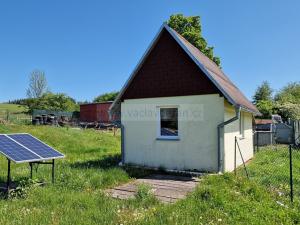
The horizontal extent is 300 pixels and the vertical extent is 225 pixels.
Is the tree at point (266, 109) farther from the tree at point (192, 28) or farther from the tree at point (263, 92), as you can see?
the tree at point (263, 92)

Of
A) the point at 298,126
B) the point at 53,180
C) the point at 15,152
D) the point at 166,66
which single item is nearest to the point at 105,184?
the point at 53,180

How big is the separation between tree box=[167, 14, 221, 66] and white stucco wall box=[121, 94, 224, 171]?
2260cm

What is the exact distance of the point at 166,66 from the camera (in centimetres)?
1233

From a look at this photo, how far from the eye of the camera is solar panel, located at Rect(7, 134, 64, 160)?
8614 millimetres

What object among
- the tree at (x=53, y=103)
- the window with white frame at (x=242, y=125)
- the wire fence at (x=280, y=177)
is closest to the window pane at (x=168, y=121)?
the wire fence at (x=280, y=177)

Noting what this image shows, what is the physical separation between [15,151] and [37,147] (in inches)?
38.9

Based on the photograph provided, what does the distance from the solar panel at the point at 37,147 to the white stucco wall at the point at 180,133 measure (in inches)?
177

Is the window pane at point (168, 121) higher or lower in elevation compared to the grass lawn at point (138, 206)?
higher

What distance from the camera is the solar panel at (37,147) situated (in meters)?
8.61

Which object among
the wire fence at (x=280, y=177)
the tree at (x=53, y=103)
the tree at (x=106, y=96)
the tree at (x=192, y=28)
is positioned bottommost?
the wire fence at (x=280, y=177)

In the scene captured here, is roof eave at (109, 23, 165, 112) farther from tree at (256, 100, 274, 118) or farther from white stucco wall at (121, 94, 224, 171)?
tree at (256, 100, 274, 118)

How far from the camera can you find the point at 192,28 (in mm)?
34844

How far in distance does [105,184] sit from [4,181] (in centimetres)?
316

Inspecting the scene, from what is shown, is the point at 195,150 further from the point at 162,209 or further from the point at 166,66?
the point at 162,209
